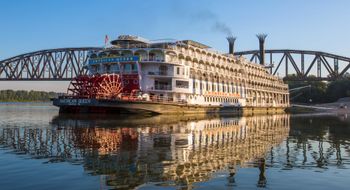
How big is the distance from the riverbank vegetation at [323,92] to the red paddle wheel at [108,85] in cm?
8680

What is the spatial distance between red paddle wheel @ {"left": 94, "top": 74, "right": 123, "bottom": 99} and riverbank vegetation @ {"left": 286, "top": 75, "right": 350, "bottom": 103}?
86.8 m

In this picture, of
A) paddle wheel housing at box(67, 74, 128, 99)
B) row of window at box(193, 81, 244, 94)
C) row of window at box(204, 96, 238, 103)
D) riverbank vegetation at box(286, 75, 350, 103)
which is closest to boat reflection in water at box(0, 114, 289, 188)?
paddle wheel housing at box(67, 74, 128, 99)

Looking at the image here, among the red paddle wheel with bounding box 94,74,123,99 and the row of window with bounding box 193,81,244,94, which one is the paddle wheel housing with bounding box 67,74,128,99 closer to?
the red paddle wheel with bounding box 94,74,123,99

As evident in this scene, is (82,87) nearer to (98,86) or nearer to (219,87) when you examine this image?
(98,86)

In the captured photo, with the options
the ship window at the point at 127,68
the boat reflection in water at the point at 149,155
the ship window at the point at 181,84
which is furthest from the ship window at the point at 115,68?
the boat reflection in water at the point at 149,155

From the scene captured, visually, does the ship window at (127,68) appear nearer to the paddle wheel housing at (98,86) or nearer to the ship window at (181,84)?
the paddle wheel housing at (98,86)

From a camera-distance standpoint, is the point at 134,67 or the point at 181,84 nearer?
the point at 134,67

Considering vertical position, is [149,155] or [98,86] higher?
[98,86]

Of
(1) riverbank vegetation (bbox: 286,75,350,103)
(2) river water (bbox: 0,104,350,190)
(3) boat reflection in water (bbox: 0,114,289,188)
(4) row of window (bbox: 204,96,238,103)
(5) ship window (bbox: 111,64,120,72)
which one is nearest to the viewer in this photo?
(2) river water (bbox: 0,104,350,190)

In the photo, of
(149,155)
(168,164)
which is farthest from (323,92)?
(168,164)

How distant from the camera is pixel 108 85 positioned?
46.2 m

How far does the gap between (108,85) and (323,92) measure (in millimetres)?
96766

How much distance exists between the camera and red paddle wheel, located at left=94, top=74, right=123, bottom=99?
150ft

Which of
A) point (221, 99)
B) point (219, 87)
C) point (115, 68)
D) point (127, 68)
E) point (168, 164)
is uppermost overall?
point (115, 68)
